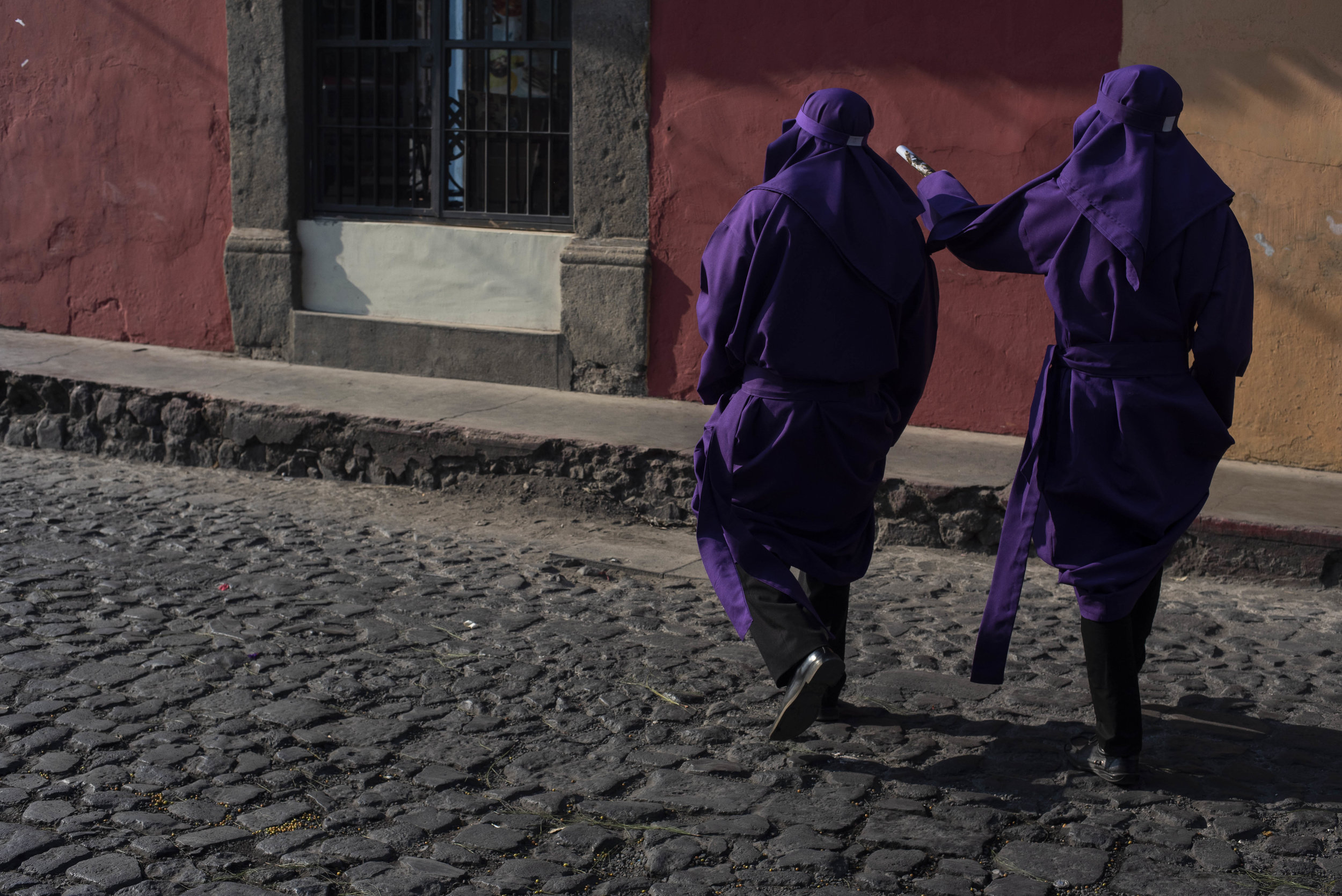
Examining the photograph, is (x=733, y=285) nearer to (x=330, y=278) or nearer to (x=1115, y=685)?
(x=1115, y=685)

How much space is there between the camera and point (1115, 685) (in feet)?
10.4

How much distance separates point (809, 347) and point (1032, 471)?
0.64 m

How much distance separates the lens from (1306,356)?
5.82 meters

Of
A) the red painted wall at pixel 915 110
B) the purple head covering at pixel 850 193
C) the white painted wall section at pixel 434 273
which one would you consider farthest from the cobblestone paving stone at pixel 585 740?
the white painted wall section at pixel 434 273

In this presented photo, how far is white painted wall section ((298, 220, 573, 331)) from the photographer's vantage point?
757cm

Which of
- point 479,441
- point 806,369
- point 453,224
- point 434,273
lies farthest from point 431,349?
point 806,369

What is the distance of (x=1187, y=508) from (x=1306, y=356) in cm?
309

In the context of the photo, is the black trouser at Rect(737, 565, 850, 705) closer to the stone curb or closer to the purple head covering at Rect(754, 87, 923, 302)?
the purple head covering at Rect(754, 87, 923, 302)

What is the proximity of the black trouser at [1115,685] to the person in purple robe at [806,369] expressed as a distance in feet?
2.03

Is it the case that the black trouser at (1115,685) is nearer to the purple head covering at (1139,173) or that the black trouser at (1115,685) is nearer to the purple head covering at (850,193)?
the purple head covering at (1139,173)

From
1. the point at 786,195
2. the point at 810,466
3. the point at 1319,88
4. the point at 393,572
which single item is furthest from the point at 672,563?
the point at 1319,88

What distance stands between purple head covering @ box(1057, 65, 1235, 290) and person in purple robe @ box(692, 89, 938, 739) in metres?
0.47

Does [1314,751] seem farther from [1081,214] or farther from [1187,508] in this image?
[1081,214]

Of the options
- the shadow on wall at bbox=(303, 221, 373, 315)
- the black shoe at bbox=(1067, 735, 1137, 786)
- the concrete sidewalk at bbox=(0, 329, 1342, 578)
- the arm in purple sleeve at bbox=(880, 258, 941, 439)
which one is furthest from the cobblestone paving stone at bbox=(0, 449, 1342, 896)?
the shadow on wall at bbox=(303, 221, 373, 315)
